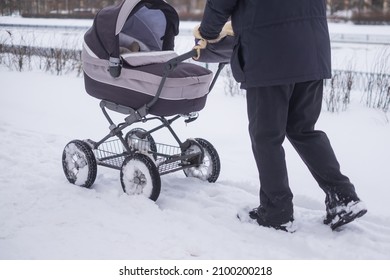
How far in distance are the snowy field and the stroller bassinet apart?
2.38 ft

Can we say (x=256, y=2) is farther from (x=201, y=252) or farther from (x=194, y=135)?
(x=194, y=135)

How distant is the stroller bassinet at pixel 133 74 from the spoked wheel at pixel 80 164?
457 millimetres

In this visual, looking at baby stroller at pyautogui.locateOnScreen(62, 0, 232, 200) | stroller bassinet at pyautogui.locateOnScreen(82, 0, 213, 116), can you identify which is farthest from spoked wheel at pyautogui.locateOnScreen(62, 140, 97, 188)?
stroller bassinet at pyautogui.locateOnScreen(82, 0, 213, 116)

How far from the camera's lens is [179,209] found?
324 centimetres

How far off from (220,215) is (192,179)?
2.41ft

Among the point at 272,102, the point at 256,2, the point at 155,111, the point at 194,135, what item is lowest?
the point at 194,135

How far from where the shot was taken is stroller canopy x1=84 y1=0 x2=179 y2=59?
313 cm

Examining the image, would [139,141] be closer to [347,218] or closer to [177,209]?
[177,209]

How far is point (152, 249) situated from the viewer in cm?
265

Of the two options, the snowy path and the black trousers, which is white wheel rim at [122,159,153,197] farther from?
the black trousers

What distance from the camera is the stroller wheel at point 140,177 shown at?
3.22 metres

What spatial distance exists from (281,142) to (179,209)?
0.92 meters

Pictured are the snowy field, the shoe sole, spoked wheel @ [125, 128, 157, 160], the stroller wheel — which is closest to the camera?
the snowy field

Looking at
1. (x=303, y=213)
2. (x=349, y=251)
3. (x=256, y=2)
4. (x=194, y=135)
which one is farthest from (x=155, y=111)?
(x=194, y=135)
